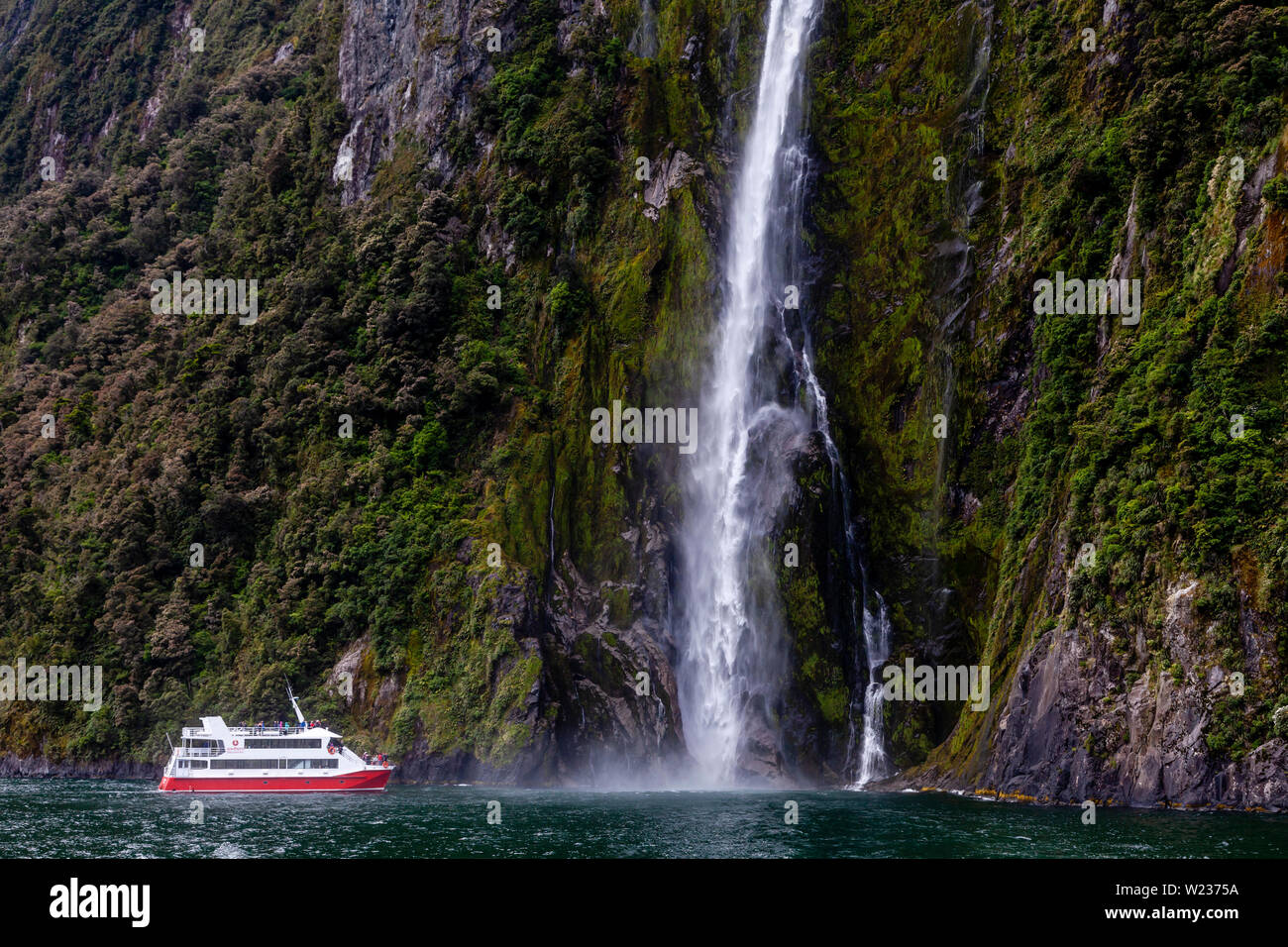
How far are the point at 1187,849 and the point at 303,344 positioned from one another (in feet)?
187

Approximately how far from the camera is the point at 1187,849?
26.6 metres

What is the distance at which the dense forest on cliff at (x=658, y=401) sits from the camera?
133 feet

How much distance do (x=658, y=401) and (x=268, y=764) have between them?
24.8m

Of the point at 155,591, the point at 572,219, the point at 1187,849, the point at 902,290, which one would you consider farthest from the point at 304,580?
the point at 1187,849

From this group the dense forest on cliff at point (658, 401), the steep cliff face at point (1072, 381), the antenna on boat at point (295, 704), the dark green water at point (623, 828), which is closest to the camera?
the dark green water at point (623, 828)

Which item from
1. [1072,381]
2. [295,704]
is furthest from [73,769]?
[1072,381]

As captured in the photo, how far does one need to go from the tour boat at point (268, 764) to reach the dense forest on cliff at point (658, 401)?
4116 millimetres

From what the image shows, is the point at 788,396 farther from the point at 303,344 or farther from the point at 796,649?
the point at 303,344

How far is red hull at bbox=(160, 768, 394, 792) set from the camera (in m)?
51.6

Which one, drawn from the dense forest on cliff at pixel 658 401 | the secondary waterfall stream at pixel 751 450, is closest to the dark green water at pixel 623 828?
the dense forest on cliff at pixel 658 401

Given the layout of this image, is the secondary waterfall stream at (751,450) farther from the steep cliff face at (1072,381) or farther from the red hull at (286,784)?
the red hull at (286,784)

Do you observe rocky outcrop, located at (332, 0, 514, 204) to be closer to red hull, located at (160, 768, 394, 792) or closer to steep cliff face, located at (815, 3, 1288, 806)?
steep cliff face, located at (815, 3, 1288, 806)

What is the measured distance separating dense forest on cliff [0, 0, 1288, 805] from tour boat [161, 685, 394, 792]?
4.12m

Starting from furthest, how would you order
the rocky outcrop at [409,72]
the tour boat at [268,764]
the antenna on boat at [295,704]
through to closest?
the rocky outcrop at [409,72] → the antenna on boat at [295,704] → the tour boat at [268,764]
